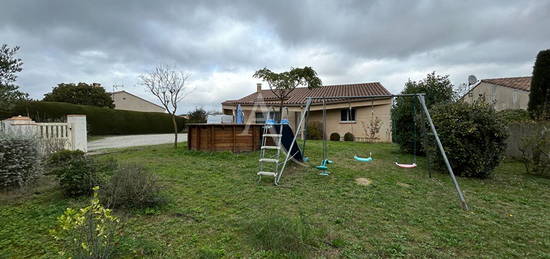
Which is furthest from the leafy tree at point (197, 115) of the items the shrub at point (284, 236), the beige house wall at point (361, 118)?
the shrub at point (284, 236)

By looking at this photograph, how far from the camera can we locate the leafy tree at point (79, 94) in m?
27.9

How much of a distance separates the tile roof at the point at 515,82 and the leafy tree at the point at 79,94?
1653 inches

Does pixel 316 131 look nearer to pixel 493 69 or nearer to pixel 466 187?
pixel 466 187

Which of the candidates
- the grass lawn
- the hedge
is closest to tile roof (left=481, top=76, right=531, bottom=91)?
the grass lawn

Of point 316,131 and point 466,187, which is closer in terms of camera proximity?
point 466,187

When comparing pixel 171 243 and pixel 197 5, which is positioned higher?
pixel 197 5

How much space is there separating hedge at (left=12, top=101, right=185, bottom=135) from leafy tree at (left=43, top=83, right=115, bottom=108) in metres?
9.89

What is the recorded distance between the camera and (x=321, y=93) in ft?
66.0

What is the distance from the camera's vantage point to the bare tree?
10570 mm

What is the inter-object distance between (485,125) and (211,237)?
7372 mm

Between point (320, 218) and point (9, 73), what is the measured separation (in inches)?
417

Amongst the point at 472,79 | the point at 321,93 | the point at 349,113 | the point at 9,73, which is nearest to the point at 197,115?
the point at 321,93

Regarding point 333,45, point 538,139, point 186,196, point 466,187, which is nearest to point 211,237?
point 186,196

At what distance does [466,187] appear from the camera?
527 centimetres
